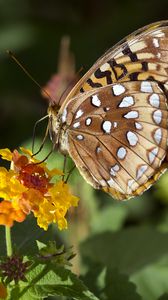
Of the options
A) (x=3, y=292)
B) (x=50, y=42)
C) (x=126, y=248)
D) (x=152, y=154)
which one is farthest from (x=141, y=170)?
(x=50, y=42)

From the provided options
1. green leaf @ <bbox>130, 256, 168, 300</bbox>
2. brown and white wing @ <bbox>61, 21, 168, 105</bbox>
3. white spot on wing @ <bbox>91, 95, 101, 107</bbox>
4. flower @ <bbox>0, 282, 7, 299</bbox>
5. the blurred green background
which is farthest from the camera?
the blurred green background

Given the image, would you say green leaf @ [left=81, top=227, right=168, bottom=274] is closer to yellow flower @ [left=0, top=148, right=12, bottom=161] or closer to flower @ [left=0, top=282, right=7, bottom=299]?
yellow flower @ [left=0, top=148, right=12, bottom=161]

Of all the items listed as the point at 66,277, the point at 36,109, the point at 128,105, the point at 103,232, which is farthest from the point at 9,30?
the point at 66,277

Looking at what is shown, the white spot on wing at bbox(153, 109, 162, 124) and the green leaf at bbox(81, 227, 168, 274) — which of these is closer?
the white spot on wing at bbox(153, 109, 162, 124)

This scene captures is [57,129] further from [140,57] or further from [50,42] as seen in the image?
[50,42]

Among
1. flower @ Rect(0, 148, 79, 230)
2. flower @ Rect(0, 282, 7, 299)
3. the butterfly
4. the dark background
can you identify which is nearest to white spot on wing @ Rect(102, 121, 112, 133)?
the butterfly

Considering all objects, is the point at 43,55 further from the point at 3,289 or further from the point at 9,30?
the point at 3,289

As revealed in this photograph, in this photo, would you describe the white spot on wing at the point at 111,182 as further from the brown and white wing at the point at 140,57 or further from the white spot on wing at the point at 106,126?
the brown and white wing at the point at 140,57

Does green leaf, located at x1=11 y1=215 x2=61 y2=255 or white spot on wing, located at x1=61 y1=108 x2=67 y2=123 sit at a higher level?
white spot on wing, located at x1=61 y1=108 x2=67 y2=123
